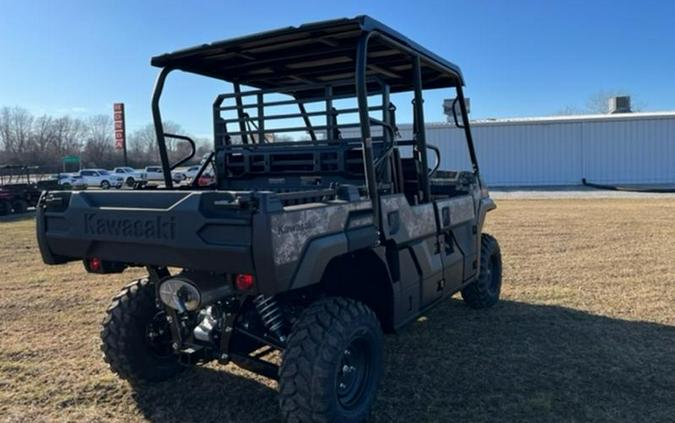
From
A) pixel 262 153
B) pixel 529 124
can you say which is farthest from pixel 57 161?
pixel 262 153

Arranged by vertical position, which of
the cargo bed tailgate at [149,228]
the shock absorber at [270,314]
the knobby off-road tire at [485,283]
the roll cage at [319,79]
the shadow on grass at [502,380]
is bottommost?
the shadow on grass at [502,380]

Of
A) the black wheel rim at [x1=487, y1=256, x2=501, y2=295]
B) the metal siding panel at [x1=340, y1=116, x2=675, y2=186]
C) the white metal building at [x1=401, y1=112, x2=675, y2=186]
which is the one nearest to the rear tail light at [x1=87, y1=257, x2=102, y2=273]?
the black wheel rim at [x1=487, y1=256, x2=501, y2=295]

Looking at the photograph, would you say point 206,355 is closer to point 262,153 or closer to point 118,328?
point 118,328

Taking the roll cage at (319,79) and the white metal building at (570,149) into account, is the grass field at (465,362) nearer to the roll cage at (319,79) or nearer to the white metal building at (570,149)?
the roll cage at (319,79)

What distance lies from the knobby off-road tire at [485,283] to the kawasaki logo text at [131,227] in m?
3.29

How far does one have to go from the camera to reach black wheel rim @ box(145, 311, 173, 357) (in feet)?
12.5

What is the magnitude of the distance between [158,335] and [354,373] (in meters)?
1.45

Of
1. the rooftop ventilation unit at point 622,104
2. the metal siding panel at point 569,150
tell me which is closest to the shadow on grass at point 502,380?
the metal siding panel at point 569,150

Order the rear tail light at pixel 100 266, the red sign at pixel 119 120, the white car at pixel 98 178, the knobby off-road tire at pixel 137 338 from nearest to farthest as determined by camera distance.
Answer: the rear tail light at pixel 100 266 → the knobby off-road tire at pixel 137 338 → the white car at pixel 98 178 → the red sign at pixel 119 120

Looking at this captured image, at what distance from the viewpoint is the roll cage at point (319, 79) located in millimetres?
3248

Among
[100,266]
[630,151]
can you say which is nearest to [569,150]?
[630,151]

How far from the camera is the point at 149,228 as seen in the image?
2.80 meters

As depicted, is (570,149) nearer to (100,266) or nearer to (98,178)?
(100,266)

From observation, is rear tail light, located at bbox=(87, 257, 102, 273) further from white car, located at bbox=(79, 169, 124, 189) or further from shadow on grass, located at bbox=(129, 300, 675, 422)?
white car, located at bbox=(79, 169, 124, 189)
